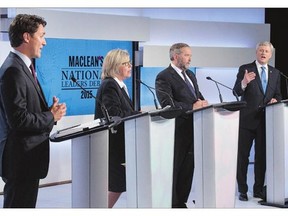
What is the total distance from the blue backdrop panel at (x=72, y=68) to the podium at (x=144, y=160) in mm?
3034

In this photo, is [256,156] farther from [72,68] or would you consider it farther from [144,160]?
[144,160]

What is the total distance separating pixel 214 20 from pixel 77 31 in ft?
8.06

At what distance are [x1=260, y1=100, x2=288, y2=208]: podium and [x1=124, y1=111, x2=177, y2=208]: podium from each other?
5.89 feet

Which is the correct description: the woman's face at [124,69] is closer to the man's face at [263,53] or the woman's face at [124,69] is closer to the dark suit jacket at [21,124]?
the dark suit jacket at [21,124]

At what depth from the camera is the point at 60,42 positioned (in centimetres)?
707

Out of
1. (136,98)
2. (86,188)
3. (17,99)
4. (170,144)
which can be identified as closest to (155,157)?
(170,144)

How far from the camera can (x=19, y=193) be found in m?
3.44

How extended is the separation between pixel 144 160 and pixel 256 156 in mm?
2542

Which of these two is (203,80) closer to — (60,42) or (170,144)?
(60,42)

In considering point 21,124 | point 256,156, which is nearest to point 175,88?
point 256,156

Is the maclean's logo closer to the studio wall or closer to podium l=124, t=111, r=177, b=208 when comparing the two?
the studio wall

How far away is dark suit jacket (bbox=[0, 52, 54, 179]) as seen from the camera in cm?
341

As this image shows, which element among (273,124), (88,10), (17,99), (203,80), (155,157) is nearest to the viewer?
(17,99)

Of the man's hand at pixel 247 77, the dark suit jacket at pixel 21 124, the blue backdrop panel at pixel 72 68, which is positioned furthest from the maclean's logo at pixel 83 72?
the dark suit jacket at pixel 21 124
